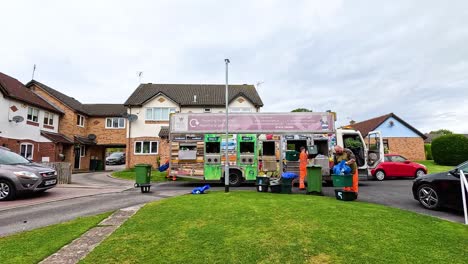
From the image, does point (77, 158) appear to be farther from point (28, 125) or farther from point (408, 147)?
point (408, 147)

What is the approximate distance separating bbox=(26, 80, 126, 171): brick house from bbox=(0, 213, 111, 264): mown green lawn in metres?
22.6

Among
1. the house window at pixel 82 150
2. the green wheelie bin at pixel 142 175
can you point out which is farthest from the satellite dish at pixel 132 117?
the green wheelie bin at pixel 142 175

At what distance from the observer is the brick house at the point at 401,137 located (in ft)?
99.6

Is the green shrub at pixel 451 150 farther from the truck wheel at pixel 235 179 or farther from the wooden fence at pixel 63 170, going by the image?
the wooden fence at pixel 63 170

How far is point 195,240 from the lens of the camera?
14.8ft

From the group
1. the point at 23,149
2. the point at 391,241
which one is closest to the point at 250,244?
the point at 391,241

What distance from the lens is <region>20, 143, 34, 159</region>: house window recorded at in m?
20.8

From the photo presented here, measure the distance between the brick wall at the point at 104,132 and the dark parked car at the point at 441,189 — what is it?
87.4 ft

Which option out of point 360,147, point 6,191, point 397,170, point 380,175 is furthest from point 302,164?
point 6,191

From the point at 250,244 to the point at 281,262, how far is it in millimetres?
758

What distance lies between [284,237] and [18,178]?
9.90 m

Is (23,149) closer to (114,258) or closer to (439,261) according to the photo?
(114,258)

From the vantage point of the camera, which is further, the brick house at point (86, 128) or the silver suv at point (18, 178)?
the brick house at point (86, 128)

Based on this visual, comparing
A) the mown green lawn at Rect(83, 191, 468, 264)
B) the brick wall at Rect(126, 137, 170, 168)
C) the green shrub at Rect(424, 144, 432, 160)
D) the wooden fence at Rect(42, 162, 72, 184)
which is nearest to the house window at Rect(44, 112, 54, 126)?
the brick wall at Rect(126, 137, 170, 168)
